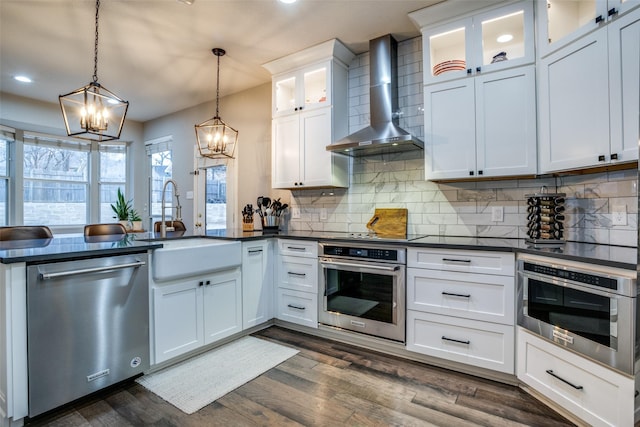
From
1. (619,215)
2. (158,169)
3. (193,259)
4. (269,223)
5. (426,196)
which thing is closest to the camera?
(619,215)

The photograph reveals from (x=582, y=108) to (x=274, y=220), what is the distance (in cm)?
285

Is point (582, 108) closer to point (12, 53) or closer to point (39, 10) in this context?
point (39, 10)

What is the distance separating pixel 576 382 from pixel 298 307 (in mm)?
2075

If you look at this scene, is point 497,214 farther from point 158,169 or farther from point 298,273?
point 158,169

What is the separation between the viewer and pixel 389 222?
3.11 meters

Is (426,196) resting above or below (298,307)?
above

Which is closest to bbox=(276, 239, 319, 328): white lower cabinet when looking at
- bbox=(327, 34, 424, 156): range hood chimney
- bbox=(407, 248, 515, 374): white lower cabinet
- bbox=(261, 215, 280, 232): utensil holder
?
bbox=(261, 215, 280, 232): utensil holder

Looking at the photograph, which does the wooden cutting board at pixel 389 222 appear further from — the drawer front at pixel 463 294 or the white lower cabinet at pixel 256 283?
the white lower cabinet at pixel 256 283

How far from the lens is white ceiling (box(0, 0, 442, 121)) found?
8.66 feet

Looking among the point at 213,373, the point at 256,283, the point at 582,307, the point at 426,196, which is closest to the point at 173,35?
the point at 256,283

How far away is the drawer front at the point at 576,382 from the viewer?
1457mm

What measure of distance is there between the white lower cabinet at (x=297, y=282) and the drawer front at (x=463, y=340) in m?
0.93

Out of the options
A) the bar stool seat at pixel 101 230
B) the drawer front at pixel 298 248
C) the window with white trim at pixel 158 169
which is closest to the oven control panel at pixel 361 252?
the drawer front at pixel 298 248

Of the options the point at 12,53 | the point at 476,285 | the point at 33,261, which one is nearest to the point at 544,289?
the point at 476,285
